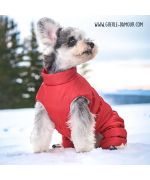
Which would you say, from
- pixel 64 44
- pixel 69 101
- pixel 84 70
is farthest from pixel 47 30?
pixel 69 101

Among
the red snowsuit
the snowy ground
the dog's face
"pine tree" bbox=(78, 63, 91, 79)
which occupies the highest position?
the dog's face

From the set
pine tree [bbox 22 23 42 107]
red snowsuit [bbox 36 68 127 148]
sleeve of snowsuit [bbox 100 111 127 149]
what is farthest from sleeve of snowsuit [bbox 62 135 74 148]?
pine tree [bbox 22 23 42 107]

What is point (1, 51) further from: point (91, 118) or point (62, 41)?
point (91, 118)

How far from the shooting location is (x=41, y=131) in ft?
12.2

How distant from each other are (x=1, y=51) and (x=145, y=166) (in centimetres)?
131

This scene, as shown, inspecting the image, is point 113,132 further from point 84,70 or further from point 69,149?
point 84,70

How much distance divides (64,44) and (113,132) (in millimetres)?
682

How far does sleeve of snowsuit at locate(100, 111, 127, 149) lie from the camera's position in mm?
3701

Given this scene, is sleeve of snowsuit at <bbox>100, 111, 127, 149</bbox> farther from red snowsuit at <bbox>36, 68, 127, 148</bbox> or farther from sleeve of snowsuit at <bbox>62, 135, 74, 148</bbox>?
sleeve of snowsuit at <bbox>62, 135, 74, 148</bbox>

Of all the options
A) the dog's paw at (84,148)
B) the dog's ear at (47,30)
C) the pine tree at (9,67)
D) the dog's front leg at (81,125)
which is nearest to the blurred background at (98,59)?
the pine tree at (9,67)

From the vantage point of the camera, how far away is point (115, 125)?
12.2ft

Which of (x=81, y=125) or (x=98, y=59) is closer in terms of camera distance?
(x=81, y=125)

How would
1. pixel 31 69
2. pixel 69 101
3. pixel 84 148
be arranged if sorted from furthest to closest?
pixel 31 69
pixel 84 148
pixel 69 101

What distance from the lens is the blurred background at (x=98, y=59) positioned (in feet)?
12.5
